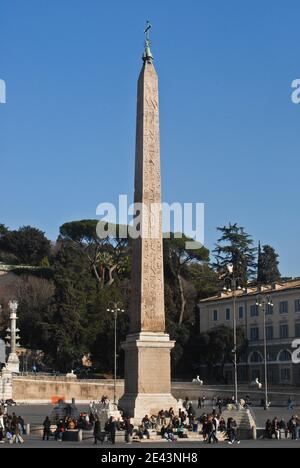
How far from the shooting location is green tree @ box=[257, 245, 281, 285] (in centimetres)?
7231

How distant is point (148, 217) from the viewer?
1097 inches

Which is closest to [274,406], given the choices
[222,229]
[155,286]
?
[155,286]

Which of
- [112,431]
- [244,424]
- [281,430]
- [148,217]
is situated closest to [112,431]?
[112,431]

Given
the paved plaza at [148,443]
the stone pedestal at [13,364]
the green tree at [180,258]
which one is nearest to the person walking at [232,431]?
the paved plaza at [148,443]

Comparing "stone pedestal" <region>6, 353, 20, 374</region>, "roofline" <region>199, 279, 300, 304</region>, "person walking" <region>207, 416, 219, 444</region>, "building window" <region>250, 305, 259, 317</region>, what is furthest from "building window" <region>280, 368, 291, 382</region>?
"person walking" <region>207, 416, 219, 444</region>

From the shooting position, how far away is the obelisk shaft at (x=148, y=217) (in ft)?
89.9

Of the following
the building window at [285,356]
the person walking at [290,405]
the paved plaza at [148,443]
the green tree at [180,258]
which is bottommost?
the paved plaza at [148,443]

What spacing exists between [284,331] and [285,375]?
2.98 meters

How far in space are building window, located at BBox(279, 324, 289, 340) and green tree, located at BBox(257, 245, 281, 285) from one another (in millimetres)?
13996

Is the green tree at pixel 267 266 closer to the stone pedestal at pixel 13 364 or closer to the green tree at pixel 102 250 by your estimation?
the green tree at pixel 102 250

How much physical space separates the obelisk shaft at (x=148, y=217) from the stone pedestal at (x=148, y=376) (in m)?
0.38

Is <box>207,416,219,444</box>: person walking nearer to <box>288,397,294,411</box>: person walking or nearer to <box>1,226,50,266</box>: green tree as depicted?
<box>288,397,294,411</box>: person walking

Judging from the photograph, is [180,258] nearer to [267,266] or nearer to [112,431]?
[267,266]

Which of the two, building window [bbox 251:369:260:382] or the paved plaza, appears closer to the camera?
the paved plaza
